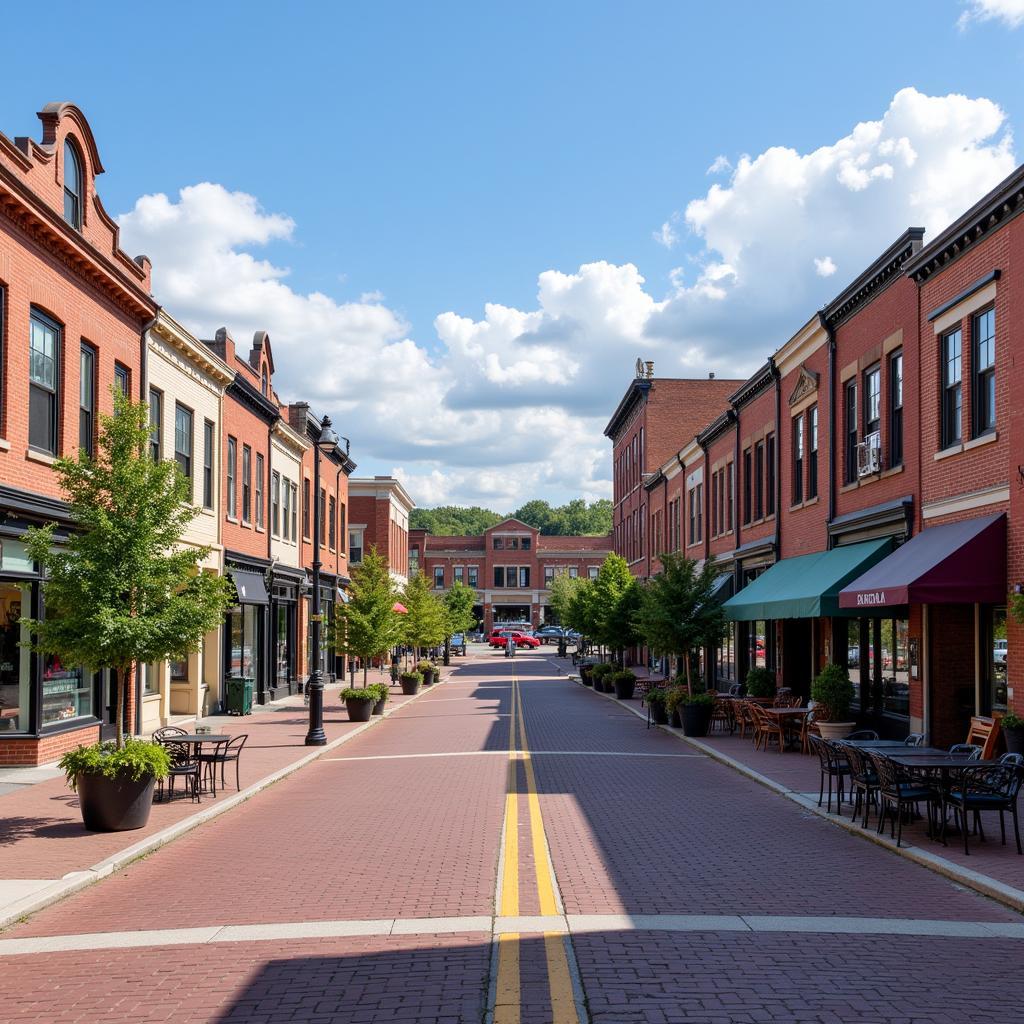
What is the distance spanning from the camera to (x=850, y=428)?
77.3 feet

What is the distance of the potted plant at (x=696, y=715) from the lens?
2344 centimetres

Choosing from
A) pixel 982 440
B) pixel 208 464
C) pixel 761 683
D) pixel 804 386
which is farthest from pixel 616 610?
pixel 982 440

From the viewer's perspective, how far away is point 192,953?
7504 mm

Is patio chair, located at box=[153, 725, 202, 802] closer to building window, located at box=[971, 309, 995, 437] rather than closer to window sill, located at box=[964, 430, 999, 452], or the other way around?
window sill, located at box=[964, 430, 999, 452]

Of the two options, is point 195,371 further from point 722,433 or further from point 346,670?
point 346,670

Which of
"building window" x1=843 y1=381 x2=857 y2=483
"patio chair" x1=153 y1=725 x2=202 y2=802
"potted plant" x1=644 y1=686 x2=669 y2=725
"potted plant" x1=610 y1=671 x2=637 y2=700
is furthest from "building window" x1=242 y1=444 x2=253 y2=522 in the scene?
"building window" x1=843 y1=381 x2=857 y2=483

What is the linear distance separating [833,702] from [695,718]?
394 centimetres

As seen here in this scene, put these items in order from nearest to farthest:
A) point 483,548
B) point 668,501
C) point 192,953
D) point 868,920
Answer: point 192,953 < point 868,920 < point 668,501 < point 483,548

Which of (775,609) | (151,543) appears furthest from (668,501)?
(151,543)

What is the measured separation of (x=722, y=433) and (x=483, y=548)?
7792cm

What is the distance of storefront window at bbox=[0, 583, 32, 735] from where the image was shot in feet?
55.4

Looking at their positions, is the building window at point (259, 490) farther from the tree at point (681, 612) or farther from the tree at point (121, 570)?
the tree at point (121, 570)

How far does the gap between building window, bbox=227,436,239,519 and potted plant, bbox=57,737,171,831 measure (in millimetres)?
16777

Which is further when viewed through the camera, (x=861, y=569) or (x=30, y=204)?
(x=861, y=569)
